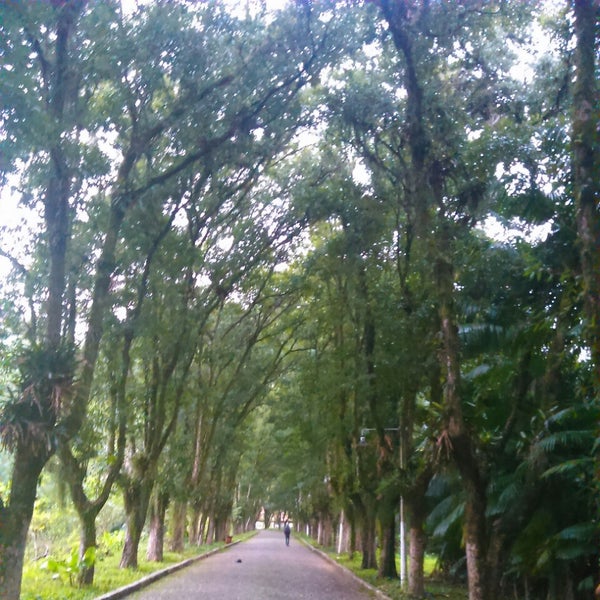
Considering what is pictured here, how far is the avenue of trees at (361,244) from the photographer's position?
1005cm

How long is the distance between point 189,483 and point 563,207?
2087cm

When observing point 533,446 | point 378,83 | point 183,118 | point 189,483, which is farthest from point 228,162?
point 189,483

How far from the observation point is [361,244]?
1867 centimetres

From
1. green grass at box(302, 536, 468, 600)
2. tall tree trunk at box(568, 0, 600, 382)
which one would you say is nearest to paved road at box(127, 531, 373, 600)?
green grass at box(302, 536, 468, 600)

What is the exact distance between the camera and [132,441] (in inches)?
869

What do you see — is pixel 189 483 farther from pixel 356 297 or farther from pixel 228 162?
pixel 228 162

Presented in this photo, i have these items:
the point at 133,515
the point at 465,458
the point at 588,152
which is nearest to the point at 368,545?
the point at 133,515

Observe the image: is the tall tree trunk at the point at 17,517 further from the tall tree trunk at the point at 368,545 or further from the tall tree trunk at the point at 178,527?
the tall tree trunk at the point at 178,527

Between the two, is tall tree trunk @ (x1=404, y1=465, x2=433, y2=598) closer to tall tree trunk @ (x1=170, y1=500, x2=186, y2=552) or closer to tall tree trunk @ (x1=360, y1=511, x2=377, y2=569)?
tall tree trunk @ (x1=360, y1=511, x2=377, y2=569)

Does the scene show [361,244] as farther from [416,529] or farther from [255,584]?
[255,584]

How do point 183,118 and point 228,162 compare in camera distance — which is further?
point 228,162

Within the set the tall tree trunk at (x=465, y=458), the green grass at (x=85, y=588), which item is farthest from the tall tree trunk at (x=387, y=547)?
the tall tree trunk at (x=465, y=458)

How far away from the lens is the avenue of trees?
10047mm

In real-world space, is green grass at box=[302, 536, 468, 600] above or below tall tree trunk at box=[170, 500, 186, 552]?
below
